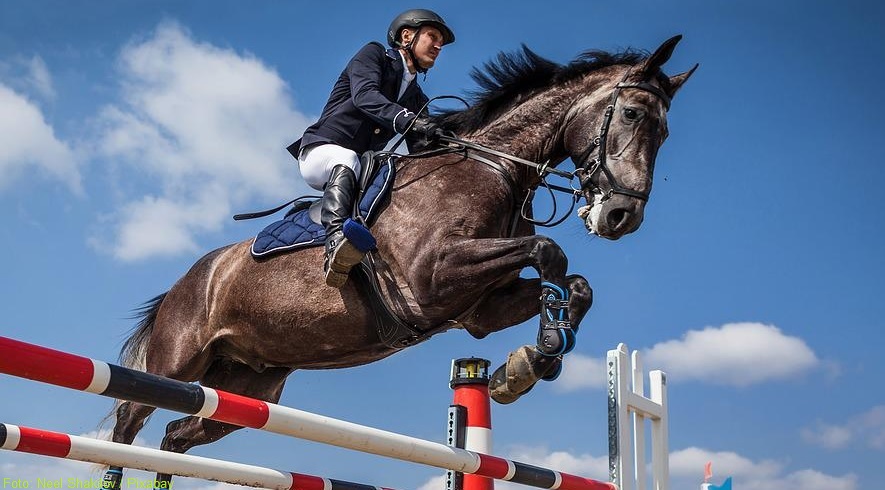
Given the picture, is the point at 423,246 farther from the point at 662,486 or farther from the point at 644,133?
the point at 662,486

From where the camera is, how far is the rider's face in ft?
18.1

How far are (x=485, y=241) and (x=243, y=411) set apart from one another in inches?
69.8

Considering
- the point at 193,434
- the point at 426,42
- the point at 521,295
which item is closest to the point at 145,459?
the point at 521,295

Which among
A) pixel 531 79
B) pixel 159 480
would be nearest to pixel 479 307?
pixel 531 79

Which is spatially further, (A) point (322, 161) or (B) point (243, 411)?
(A) point (322, 161)

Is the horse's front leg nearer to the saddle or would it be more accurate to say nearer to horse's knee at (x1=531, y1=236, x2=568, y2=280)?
horse's knee at (x1=531, y1=236, x2=568, y2=280)

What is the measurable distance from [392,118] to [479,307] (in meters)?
1.08

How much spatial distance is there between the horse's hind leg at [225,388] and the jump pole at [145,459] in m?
1.68

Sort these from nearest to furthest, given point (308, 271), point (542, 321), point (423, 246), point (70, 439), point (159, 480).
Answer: point (70, 439) → point (542, 321) → point (423, 246) → point (308, 271) → point (159, 480)

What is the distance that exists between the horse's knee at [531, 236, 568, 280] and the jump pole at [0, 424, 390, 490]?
1394 millimetres

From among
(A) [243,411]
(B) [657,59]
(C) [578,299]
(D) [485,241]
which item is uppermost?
(B) [657,59]

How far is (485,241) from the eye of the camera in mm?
4797

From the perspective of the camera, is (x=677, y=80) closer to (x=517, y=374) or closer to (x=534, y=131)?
(x=534, y=131)

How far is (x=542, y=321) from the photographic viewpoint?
4516 millimetres
